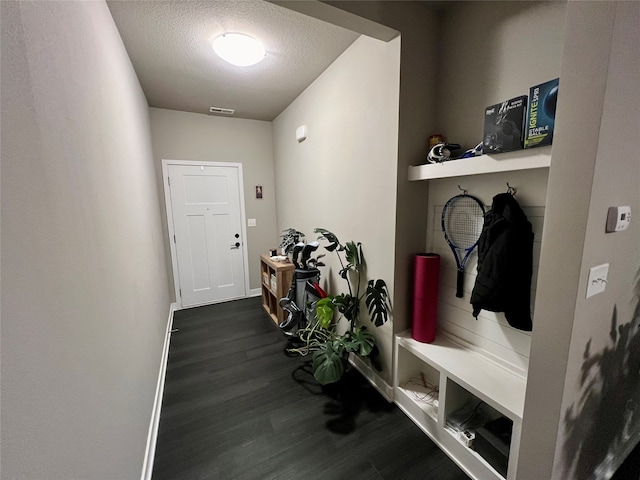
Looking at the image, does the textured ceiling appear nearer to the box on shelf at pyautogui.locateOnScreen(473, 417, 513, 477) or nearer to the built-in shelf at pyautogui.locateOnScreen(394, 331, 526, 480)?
the built-in shelf at pyautogui.locateOnScreen(394, 331, 526, 480)

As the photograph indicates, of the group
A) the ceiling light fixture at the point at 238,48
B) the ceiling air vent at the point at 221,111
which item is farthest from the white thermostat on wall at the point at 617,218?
the ceiling air vent at the point at 221,111

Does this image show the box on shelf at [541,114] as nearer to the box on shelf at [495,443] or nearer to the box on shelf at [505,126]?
the box on shelf at [505,126]

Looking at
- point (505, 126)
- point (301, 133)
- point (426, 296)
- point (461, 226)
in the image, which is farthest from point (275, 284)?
point (505, 126)

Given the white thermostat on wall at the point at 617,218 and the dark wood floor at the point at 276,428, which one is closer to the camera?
the white thermostat on wall at the point at 617,218

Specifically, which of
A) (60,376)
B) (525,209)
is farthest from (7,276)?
A: (525,209)

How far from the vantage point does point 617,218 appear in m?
0.98

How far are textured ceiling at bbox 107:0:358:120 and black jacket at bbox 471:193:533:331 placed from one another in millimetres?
1784

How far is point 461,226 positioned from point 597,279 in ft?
2.58

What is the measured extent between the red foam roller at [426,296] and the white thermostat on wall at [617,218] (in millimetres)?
879

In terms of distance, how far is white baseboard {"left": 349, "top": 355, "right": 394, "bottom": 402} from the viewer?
204 cm

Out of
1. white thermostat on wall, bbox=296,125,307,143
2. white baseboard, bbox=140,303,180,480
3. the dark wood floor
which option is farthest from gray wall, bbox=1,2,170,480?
white thermostat on wall, bbox=296,125,307,143

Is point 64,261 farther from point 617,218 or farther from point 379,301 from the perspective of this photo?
point 617,218

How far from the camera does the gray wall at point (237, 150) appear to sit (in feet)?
11.6

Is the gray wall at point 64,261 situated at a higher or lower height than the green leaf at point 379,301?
higher
